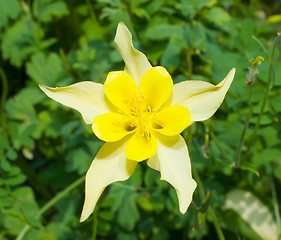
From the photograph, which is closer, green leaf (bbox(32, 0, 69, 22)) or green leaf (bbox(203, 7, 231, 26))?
green leaf (bbox(203, 7, 231, 26))

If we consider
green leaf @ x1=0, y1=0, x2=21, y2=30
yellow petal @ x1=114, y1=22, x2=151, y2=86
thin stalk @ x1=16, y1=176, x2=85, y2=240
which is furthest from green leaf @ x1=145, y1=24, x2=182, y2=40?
green leaf @ x1=0, y1=0, x2=21, y2=30

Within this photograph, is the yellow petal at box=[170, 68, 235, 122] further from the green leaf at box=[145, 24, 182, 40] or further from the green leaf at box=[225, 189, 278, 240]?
the green leaf at box=[225, 189, 278, 240]

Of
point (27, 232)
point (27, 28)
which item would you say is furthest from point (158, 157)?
point (27, 28)

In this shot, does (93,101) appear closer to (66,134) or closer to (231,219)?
(66,134)

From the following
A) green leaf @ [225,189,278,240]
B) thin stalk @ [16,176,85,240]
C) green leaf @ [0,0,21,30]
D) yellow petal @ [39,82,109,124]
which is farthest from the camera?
green leaf @ [0,0,21,30]

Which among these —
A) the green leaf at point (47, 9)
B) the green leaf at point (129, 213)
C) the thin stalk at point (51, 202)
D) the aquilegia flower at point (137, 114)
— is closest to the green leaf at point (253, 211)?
the green leaf at point (129, 213)

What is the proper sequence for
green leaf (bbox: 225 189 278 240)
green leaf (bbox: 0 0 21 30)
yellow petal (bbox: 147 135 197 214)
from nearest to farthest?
1. yellow petal (bbox: 147 135 197 214)
2. green leaf (bbox: 225 189 278 240)
3. green leaf (bbox: 0 0 21 30)

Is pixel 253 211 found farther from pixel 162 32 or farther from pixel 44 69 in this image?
pixel 44 69

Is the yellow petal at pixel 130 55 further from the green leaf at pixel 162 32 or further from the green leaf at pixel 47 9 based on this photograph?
the green leaf at pixel 47 9

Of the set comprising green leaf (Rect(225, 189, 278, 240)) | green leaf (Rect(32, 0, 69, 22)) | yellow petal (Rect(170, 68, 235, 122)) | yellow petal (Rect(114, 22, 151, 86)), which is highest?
yellow petal (Rect(114, 22, 151, 86))
